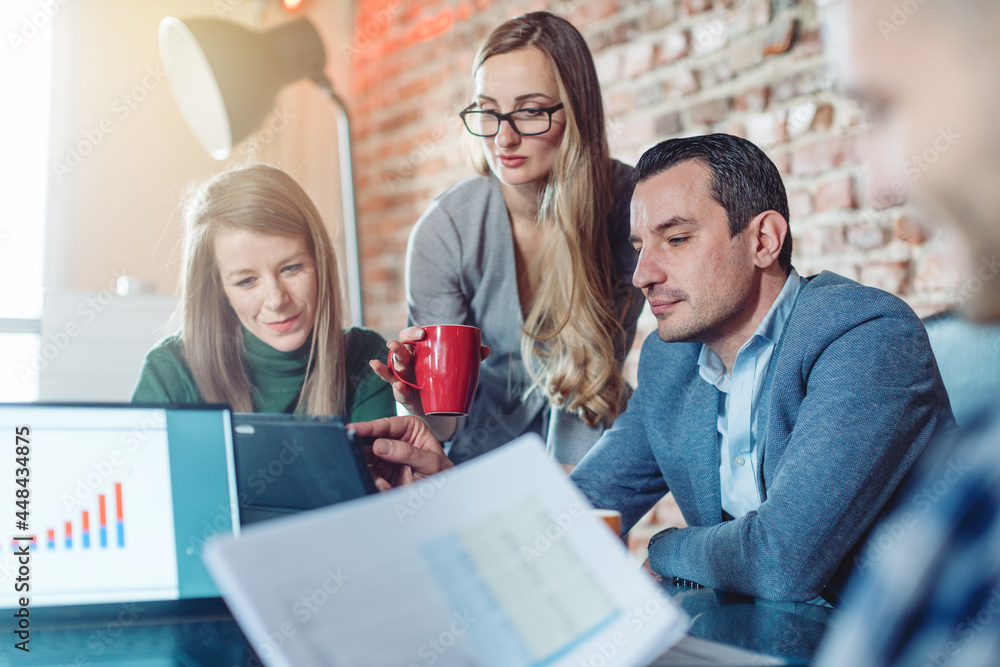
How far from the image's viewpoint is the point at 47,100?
6.82ft

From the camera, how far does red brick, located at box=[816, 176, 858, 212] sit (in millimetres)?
1531

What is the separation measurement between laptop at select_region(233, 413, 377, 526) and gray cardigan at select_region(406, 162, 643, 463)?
2.04 ft

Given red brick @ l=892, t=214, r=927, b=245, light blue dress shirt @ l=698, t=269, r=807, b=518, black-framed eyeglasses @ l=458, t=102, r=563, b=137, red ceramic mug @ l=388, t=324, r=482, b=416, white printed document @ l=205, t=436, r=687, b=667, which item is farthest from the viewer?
red brick @ l=892, t=214, r=927, b=245

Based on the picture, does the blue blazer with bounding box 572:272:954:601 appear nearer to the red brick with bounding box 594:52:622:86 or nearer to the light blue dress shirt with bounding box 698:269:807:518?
the light blue dress shirt with bounding box 698:269:807:518

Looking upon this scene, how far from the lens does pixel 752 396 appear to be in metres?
1.08

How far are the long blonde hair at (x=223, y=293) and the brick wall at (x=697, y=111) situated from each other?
0.96ft

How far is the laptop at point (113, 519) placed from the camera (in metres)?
0.60

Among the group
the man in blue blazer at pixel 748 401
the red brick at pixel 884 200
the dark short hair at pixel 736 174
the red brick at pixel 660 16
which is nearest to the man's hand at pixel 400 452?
the man in blue blazer at pixel 748 401

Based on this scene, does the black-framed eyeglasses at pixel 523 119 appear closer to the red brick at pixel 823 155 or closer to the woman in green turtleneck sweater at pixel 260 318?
the woman in green turtleneck sweater at pixel 260 318

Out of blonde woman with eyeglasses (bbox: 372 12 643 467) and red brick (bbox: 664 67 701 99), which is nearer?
blonde woman with eyeglasses (bbox: 372 12 643 467)

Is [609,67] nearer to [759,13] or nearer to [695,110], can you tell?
[695,110]

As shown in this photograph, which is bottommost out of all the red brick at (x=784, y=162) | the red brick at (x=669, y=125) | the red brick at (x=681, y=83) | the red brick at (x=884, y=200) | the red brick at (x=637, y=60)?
the red brick at (x=884, y=200)

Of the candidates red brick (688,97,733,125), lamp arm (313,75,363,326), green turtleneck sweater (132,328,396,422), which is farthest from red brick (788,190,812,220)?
green turtleneck sweater (132,328,396,422)

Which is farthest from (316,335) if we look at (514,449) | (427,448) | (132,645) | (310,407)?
(514,449)
